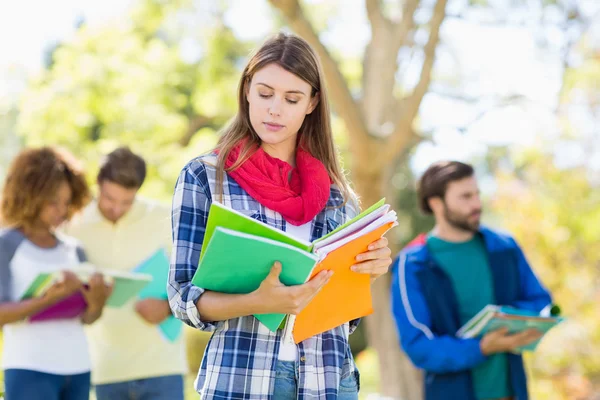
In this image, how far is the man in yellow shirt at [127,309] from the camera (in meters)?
3.94

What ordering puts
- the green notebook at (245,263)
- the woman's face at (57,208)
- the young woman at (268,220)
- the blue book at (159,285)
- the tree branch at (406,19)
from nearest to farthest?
the green notebook at (245,263)
the young woman at (268,220)
the woman's face at (57,208)
the blue book at (159,285)
the tree branch at (406,19)

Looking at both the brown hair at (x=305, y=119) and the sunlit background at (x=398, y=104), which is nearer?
the brown hair at (x=305, y=119)

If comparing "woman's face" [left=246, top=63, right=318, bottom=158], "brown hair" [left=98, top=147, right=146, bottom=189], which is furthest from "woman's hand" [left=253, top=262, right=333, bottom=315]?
"brown hair" [left=98, top=147, right=146, bottom=189]

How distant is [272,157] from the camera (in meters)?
2.30

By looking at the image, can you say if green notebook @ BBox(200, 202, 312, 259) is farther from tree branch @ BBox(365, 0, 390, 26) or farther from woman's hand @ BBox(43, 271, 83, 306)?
tree branch @ BBox(365, 0, 390, 26)

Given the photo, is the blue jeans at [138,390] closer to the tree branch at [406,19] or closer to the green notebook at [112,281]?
the green notebook at [112,281]

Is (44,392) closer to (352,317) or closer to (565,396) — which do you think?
(352,317)

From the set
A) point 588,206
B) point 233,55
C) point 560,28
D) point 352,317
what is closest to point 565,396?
point 588,206

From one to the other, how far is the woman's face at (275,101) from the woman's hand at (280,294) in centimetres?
49

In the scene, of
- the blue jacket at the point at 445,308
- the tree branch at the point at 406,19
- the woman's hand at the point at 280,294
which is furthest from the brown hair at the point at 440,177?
the tree branch at the point at 406,19

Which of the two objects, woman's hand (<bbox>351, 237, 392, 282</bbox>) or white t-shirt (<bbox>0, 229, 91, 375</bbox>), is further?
white t-shirt (<bbox>0, 229, 91, 375</bbox>)

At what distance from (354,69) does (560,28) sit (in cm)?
276

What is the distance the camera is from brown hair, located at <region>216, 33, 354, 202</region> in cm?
226

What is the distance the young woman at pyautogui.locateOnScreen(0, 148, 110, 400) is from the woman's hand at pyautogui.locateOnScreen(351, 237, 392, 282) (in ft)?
6.06
